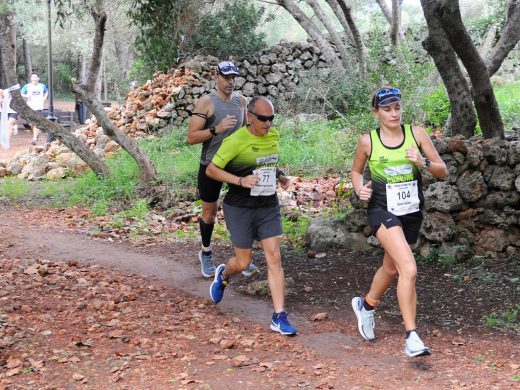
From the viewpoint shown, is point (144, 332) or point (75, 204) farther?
point (75, 204)

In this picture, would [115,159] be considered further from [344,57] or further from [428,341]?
[428,341]

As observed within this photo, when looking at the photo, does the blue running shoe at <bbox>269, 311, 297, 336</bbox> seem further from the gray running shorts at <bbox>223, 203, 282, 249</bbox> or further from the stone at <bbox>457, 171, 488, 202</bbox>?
the stone at <bbox>457, 171, 488, 202</bbox>

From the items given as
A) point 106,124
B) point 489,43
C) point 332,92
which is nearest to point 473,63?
point 106,124

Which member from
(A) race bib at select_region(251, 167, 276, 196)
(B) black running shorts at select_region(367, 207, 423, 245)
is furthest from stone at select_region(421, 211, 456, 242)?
(A) race bib at select_region(251, 167, 276, 196)

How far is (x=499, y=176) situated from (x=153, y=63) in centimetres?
1286

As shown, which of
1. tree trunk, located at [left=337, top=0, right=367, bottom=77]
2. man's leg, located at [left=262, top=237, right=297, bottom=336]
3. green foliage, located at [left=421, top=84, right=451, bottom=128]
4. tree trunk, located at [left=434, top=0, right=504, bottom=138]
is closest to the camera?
man's leg, located at [left=262, top=237, right=297, bottom=336]

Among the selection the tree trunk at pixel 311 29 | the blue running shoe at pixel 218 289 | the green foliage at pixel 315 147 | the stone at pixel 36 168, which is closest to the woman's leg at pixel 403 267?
the blue running shoe at pixel 218 289

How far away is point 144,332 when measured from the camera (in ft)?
17.5

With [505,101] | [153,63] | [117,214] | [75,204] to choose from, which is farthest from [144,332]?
[153,63]

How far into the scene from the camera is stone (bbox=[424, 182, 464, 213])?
690 cm

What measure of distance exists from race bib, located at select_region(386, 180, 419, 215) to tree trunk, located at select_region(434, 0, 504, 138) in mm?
2480

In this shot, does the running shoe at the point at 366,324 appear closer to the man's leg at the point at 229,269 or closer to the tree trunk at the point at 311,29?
the man's leg at the point at 229,269

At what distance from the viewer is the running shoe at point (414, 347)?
454cm

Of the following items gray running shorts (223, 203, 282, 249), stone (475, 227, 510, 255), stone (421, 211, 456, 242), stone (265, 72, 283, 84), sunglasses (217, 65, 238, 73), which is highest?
stone (265, 72, 283, 84)
